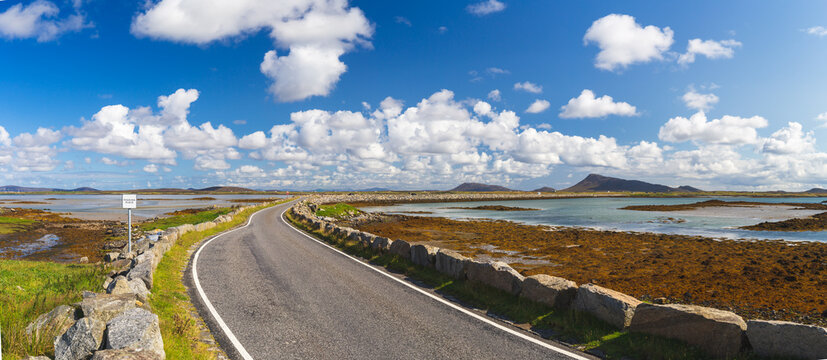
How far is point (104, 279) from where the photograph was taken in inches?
499

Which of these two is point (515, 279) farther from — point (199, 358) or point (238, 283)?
point (238, 283)

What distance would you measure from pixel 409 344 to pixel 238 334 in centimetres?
382

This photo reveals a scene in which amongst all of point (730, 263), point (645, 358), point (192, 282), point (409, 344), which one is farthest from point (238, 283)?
point (730, 263)

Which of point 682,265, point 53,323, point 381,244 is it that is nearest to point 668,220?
point 682,265

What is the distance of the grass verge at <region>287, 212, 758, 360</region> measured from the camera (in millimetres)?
7480

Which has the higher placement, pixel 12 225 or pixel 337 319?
pixel 337 319

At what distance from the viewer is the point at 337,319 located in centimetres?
960

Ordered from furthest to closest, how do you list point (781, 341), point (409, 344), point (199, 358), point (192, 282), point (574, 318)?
point (192, 282)
point (574, 318)
point (409, 344)
point (199, 358)
point (781, 341)

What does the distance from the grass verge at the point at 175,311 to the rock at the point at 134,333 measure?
69cm

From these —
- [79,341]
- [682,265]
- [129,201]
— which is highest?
[129,201]

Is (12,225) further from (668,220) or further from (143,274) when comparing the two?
(668,220)

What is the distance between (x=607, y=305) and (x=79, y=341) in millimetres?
10201

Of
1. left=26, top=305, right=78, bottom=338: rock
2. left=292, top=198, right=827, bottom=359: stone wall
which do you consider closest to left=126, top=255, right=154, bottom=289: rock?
left=26, top=305, right=78, bottom=338: rock

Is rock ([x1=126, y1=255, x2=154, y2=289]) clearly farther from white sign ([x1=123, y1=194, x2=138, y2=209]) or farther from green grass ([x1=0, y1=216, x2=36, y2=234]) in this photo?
green grass ([x1=0, y1=216, x2=36, y2=234])
